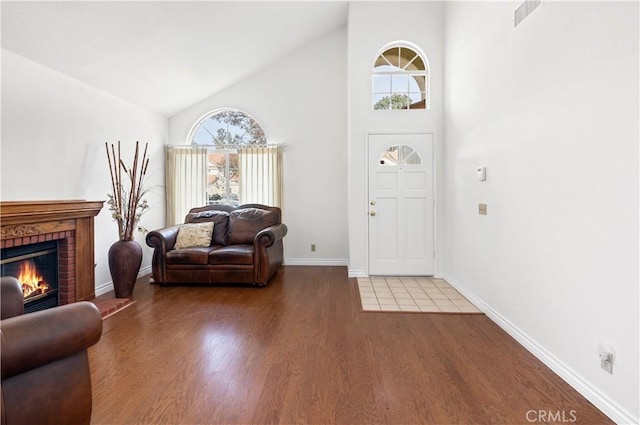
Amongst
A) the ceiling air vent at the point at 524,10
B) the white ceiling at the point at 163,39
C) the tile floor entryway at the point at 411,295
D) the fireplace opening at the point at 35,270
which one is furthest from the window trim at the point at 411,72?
the fireplace opening at the point at 35,270

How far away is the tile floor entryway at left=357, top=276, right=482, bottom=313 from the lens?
3.24 metres

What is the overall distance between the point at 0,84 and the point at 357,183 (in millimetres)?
3615

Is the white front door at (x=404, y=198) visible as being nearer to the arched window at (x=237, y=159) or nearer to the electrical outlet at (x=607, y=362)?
the arched window at (x=237, y=159)

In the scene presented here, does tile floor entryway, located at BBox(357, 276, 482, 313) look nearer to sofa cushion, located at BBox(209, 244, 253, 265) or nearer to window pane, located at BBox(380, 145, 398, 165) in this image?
sofa cushion, located at BBox(209, 244, 253, 265)

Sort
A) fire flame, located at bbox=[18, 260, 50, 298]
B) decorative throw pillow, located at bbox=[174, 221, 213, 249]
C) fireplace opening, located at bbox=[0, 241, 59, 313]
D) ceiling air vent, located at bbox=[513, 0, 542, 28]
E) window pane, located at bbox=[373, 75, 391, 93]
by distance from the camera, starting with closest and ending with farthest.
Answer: ceiling air vent, located at bbox=[513, 0, 542, 28] → fireplace opening, located at bbox=[0, 241, 59, 313] → fire flame, located at bbox=[18, 260, 50, 298] → decorative throw pillow, located at bbox=[174, 221, 213, 249] → window pane, located at bbox=[373, 75, 391, 93]

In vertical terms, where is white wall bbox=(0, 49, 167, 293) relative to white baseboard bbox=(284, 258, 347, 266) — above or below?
above

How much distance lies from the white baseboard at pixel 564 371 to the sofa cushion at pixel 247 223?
9.46ft

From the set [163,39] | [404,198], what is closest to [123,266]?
[163,39]

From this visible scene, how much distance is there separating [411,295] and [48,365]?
10.5 ft

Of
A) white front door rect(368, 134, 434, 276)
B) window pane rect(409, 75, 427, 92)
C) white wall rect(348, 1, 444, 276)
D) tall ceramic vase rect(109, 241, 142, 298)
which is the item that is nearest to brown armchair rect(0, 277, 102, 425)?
tall ceramic vase rect(109, 241, 142, 298)

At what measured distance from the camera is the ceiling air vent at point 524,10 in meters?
2.35

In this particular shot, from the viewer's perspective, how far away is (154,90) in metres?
4.36

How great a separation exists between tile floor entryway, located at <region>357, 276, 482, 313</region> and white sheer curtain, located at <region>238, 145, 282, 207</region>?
6.40 feet

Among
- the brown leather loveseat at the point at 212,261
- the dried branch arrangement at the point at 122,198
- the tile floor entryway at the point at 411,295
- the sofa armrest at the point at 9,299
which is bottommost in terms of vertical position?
the tile floor entryway at the point at 411,295
